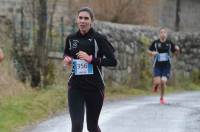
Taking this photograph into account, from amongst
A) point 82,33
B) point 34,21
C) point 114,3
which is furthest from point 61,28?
point 82,33

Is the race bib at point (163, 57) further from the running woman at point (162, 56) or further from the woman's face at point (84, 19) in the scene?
the woman's face at point (84, 19)

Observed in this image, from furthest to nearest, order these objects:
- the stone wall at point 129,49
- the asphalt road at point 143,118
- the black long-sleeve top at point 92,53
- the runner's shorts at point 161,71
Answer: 1. the stone wall at point 129,49
2. the runner's shorts at point 161,71
3. the asphalt road at point 143,118
4. the black long-sleeve top at point 92,53

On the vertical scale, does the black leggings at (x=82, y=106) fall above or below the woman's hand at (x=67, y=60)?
below

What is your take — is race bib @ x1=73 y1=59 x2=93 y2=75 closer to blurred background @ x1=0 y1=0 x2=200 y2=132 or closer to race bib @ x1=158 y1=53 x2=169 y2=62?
Answer: blurred background @ x1=0 y1=0 x2=200 y2=132

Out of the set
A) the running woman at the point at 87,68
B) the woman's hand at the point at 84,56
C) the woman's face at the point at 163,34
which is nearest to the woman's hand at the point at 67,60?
the running woman at the point at 87,68

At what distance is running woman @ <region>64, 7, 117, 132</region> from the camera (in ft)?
27.3

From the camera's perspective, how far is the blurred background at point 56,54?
14.6 metres

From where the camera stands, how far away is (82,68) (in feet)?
27.2

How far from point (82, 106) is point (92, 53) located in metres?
0.66

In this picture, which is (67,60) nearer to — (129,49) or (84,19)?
(84,19)

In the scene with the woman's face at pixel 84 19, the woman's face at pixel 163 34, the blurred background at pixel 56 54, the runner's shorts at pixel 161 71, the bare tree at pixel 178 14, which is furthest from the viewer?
the bare tree at pixel 178 14

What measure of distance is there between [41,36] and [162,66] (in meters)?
3.15

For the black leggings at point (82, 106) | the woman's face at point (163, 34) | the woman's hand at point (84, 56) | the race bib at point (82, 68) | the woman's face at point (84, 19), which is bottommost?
the black leggings at point (82, 106)

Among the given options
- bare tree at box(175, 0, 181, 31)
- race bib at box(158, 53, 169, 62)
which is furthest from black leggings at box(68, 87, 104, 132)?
bare tree at box(175, 0, 181, 31)
